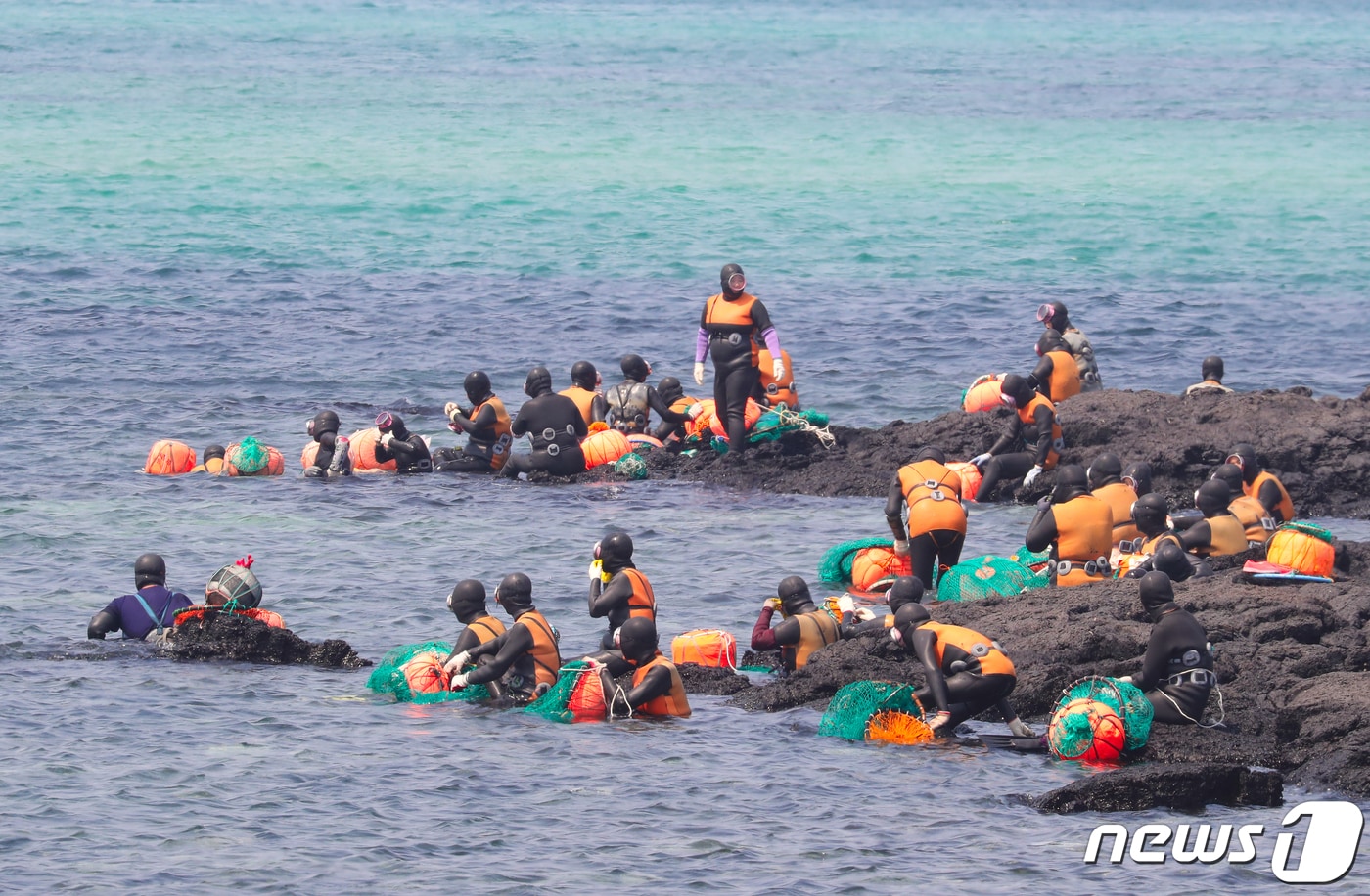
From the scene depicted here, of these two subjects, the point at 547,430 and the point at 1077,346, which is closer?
the point at 547,430

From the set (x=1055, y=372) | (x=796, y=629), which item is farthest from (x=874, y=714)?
(x=1055, y=372)

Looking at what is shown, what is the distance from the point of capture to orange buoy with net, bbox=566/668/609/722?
14.6 m

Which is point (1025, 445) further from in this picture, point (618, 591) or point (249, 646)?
point (249, 646)

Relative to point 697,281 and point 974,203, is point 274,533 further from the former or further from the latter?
point 974,203

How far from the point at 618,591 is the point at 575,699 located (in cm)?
100

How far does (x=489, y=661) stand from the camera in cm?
1468

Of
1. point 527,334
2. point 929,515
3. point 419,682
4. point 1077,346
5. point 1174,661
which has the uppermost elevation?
point 527,334

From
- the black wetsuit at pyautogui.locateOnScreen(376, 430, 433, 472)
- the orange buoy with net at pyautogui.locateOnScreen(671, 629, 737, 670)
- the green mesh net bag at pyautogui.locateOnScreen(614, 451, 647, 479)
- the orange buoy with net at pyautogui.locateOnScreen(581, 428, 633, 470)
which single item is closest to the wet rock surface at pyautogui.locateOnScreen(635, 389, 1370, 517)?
the green mesh net bag at pyautogui.locateOnScreen(614, 451, 647, 479)

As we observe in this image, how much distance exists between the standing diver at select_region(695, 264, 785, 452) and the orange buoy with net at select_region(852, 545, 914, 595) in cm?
455

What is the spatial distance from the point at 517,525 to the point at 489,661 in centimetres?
623

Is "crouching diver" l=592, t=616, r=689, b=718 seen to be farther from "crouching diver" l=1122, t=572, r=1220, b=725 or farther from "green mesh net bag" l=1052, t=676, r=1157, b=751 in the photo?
"crouching diver" l=1122, t=572, r=1220, b=725

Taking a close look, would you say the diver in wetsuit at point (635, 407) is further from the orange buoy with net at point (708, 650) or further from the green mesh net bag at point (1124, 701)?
the green mesh net bag at point (1124, 701)

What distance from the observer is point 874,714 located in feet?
46.4

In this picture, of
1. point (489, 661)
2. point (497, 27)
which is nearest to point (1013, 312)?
point (489, 661)
